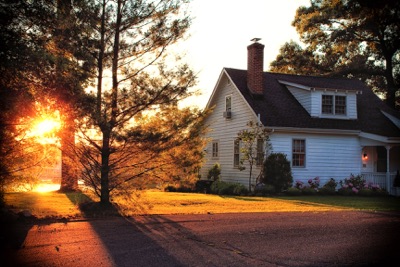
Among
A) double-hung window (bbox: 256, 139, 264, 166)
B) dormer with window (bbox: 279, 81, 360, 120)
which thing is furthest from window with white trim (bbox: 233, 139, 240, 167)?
dormer with window (bbox: 279, 81, 360, 120)

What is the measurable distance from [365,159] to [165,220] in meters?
16.9

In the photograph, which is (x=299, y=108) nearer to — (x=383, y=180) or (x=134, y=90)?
(x=383, y=180)

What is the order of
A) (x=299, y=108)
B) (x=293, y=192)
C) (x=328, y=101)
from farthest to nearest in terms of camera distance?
(x=328, y=101) → (x=299, y=108) → (x=293, y=192)

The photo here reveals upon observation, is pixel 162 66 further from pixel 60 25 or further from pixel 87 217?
pixel 87 217

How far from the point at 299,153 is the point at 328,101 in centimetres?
392

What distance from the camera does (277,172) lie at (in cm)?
1964

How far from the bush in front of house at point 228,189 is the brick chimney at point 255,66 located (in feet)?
17.7

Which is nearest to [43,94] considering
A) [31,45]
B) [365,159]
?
[31,45]

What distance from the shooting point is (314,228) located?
9305mm

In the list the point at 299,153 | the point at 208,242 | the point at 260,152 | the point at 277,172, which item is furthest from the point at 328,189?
the point at 208,242

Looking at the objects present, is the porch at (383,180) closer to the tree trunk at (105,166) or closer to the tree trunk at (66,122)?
the tree trunk at (105,166)

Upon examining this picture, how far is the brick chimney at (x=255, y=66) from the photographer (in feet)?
73.6

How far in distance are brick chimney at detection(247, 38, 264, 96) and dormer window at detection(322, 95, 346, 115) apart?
3639 mm

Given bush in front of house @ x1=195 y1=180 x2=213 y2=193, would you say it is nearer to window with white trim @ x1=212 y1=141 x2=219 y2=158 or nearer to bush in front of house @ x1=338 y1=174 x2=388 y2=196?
window with white trim @ x1=212 y1=141 x2=219 y2=158
